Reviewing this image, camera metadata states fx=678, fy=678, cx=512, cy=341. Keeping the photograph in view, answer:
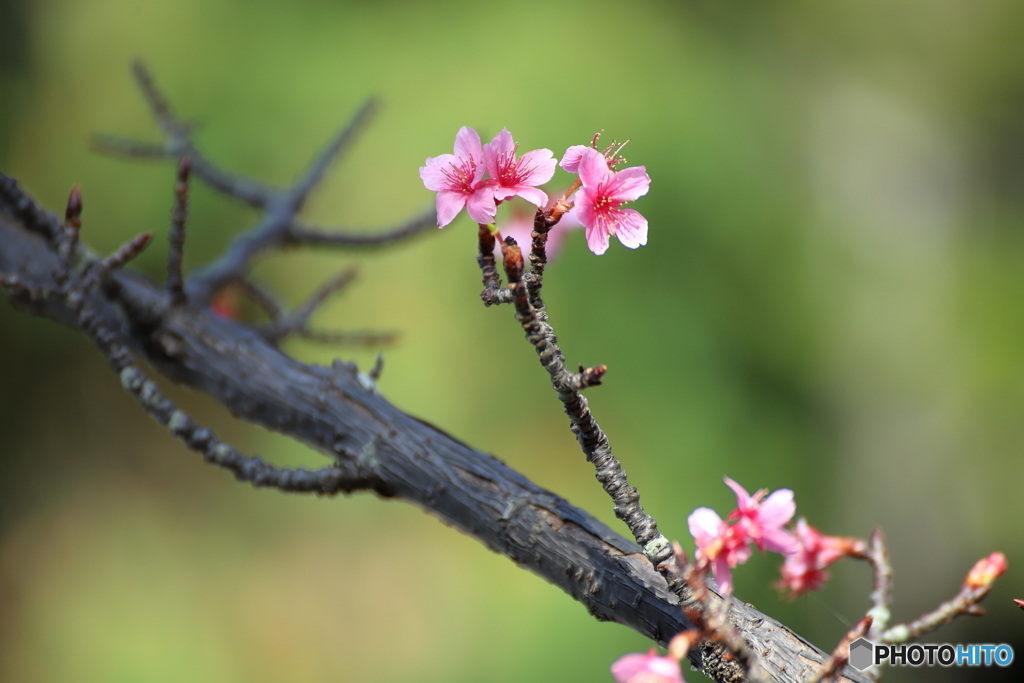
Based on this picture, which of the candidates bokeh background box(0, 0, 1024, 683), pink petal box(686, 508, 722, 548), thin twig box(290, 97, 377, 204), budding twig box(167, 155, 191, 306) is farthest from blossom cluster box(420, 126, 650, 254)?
bokeh background box(0, 0, 1024, 683)

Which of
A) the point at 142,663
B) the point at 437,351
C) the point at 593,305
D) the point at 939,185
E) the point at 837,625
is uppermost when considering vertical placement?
the point at 939,185

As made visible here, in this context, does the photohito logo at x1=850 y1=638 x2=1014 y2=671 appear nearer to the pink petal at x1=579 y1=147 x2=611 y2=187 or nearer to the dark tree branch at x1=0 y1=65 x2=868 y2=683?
the dark tree branch at x1=0 y1=65 x2=868 y2=683

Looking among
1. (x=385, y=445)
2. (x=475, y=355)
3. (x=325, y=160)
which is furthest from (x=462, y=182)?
(x=475, y=355)

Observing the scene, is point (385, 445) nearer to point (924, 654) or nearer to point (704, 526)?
point (704, 526)

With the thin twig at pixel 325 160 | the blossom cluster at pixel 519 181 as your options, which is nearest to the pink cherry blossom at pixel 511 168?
the blossom cluster at pixel 519 181

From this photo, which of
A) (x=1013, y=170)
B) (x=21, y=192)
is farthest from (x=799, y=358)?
(x=21, y=192)

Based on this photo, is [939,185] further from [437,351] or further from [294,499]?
[294,499]

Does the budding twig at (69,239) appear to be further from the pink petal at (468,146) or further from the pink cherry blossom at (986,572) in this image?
the pink cherry blossom at (986,572)
